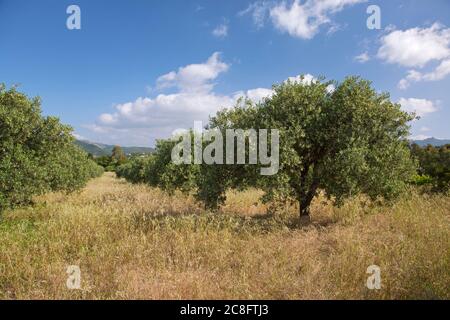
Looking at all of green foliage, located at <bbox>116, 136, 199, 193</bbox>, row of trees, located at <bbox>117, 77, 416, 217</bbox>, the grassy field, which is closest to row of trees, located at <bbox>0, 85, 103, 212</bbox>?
the grassy field

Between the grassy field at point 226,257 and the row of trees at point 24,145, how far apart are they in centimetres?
148

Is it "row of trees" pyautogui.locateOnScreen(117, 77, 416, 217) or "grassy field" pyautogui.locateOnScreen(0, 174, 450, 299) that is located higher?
"row of trees" pyautogui.locateOnScreen(117, 77, 416, 217)

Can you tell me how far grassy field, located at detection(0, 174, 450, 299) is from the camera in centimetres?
634

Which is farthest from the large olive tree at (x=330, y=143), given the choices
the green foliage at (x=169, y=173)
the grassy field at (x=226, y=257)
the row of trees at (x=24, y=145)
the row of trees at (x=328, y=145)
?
the green foliage at (x=169, y=173)

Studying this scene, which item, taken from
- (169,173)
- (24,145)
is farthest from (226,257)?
(169,173)

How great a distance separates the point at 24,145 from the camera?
13.6m

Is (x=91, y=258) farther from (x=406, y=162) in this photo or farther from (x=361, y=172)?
(x=406, y=162)

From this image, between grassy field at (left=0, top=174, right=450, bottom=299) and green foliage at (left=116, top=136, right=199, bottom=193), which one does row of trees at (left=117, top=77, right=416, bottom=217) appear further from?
green foliage at (left=116, top=136, right=199, bottom=193)

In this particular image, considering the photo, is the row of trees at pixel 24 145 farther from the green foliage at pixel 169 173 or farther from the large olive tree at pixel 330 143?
the green foliage at pixel 169 173

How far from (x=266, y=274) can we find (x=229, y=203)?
9.86 metres

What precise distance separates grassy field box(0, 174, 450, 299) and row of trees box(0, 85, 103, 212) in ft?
4.87

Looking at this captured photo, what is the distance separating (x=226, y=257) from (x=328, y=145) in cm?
559

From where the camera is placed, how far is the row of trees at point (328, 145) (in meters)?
10.3

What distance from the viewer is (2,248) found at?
335 inches
